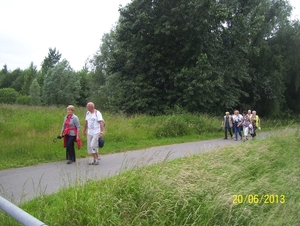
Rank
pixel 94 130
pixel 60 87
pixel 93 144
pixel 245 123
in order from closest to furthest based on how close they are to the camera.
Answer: pixel 93 144, pixel 94 130, pixel 245 123, pixel 60 87

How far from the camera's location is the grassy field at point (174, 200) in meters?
4.27

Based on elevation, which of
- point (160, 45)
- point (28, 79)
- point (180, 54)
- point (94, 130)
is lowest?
point (94, 130)

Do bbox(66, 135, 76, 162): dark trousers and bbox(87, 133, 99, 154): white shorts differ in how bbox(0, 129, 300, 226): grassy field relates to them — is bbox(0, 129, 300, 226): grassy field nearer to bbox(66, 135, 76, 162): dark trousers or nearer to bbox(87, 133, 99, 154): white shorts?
bbox(87, 133, 99, 154): white shorts

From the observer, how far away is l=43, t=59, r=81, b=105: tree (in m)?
63.3

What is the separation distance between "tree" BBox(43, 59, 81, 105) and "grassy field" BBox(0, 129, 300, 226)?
6006cm

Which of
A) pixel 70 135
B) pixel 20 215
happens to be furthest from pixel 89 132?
pixel 20 215

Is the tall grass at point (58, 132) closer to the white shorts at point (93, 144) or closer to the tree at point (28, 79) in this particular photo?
the white shorts at point (93, 144)

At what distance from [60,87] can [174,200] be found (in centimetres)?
6300

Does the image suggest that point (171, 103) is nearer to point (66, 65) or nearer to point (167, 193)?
point (167, 193)

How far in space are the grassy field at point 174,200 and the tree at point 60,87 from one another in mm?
60061

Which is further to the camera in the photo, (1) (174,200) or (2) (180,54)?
(2) (180,54)

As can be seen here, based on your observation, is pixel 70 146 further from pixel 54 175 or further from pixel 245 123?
pixel 245 123

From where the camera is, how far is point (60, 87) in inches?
2525

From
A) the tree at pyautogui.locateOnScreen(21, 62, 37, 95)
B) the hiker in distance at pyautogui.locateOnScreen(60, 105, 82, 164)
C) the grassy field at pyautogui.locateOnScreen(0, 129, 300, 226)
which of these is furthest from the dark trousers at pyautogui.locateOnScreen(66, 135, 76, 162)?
the tree at pyautogui.locateOnScreen(21, 62, 37, 95)
